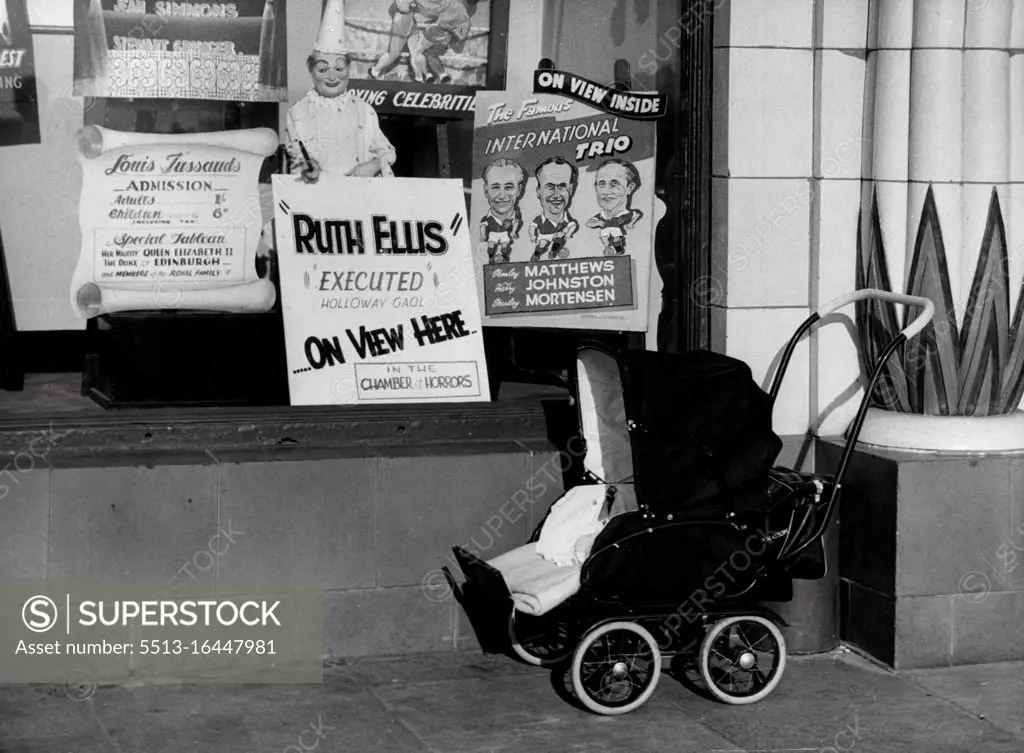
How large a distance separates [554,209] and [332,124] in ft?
3.61

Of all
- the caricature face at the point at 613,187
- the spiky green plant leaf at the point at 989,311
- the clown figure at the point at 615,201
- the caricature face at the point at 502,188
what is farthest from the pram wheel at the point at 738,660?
the caricature face at the point at 502,188

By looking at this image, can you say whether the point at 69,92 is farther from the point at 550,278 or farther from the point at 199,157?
the point at 550,278

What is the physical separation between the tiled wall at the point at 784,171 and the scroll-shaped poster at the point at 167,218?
2.07 metres

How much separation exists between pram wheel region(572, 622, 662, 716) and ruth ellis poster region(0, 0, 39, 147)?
3204 millimetres

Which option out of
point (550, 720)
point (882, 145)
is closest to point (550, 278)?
point (882, 145)

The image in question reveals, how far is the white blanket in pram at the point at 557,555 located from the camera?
662 centimetres

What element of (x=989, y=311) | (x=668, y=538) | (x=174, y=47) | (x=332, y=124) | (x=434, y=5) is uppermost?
(x=434, y=5)

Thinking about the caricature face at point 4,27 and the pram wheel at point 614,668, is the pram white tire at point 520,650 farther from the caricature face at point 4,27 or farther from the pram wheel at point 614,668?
the caricature face at point 4,27

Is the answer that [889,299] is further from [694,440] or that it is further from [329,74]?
[329,74]

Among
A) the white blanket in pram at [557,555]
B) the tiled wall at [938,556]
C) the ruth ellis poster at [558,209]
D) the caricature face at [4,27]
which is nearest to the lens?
the white blanket in pram at [557,555]

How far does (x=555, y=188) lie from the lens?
7816mm

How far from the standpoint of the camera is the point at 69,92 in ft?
23.7

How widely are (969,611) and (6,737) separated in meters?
4.06

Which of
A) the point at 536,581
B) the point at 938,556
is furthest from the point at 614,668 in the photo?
the point at 938,556
